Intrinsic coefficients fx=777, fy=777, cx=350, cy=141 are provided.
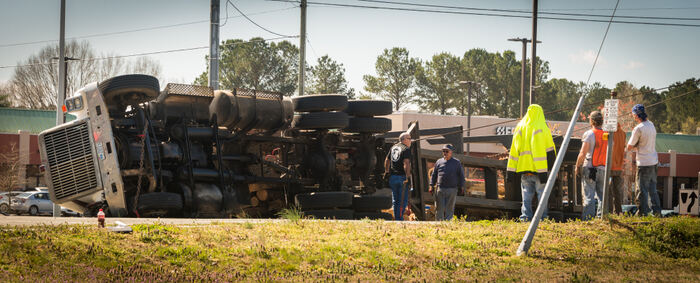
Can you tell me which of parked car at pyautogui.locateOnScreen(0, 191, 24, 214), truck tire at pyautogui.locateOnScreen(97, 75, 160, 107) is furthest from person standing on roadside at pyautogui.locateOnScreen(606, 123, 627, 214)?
parked car at pyautogui.locateOnScreen(0, 191, 24, 214)

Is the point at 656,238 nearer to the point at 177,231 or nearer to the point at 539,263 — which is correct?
the point at 539,263

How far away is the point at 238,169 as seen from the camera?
43.2ft

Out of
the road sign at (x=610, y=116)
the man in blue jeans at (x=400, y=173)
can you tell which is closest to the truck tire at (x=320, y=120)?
the man in blue jeans at (x=400, y=173)

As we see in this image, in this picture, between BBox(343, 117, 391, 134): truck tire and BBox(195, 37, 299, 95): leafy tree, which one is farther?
BBox(195, 37, 299, 95): leafy tree

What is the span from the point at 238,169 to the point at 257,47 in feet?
165

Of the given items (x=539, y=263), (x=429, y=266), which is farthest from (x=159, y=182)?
(x=539, y=263)

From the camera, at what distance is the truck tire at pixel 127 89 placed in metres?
11.3

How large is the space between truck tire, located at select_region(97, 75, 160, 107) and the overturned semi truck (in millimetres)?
15

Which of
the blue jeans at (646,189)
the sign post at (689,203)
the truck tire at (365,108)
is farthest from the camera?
the truck tire at (365,108)

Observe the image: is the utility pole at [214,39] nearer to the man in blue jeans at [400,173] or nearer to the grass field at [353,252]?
the man in blue jeans at [400,173]

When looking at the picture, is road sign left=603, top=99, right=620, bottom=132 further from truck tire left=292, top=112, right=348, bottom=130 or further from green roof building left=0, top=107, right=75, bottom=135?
green roof building left=0, top=107, right=75, bottom=135

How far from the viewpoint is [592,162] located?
11625 millimetres

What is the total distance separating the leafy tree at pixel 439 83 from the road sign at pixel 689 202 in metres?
61.8

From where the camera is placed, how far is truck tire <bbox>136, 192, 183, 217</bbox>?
36.3ft
